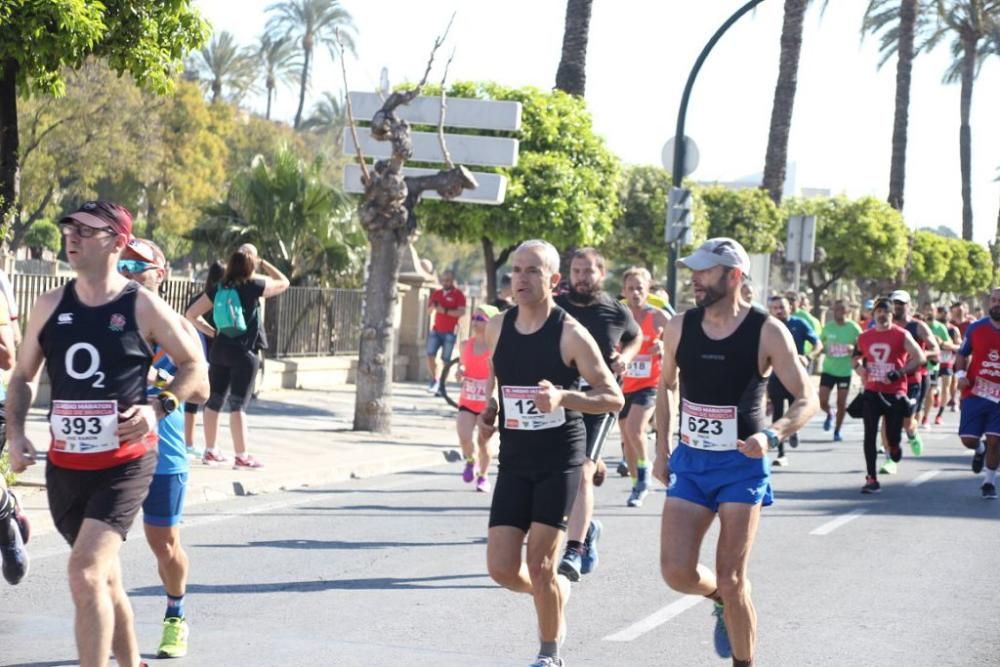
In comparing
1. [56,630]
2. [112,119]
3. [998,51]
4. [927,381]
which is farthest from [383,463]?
[998,51]

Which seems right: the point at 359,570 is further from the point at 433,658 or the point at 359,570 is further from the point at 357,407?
the point at 357,407

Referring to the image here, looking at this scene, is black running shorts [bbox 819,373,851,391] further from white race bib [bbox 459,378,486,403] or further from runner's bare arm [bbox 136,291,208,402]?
runner's bare arm [bbox 136,291,208,402]

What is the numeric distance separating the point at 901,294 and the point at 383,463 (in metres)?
5.70

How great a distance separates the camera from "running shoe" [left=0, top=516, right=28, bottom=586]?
745 centimetres

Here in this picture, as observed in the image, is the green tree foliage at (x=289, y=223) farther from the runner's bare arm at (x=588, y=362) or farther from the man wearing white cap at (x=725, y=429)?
the man wearing white cap at (x=725, y=429)

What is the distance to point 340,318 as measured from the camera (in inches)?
973

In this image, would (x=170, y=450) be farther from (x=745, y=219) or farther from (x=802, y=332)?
(x=745, y=219)

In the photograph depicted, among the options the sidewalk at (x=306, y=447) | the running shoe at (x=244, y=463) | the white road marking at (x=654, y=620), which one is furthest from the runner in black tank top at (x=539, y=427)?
the running shoe at (x=244, y=463)

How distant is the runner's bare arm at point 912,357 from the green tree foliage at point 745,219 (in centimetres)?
2196

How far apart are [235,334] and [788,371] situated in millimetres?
7467

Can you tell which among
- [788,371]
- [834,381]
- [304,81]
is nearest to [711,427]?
[788,371]

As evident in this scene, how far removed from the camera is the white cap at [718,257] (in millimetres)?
6230

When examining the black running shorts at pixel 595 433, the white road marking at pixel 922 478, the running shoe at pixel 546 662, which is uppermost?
the black running shorts at pixel 595 433

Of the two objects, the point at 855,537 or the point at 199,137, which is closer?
the point at 855,537
